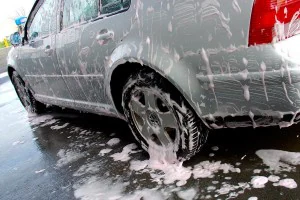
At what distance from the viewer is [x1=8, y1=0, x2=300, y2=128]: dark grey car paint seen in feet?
5.88

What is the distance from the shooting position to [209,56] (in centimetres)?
196

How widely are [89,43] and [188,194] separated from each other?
4.96 ft

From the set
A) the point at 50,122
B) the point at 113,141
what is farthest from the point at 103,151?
the point at 50,122

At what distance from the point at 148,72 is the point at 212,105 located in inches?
22.6

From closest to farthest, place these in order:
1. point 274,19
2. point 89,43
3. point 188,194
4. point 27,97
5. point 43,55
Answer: point 274,19 < point 188,194 < point 89,43 < point 43,55 < point 27,97

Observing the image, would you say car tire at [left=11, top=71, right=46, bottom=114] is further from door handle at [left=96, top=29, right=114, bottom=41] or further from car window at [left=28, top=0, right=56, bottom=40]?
door handle at [left=96, top=29, right=114, bottom=41]

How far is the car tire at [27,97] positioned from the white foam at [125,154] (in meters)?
2.70

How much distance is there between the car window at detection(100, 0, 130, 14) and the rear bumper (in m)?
0.87

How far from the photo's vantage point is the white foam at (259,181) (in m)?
2.14

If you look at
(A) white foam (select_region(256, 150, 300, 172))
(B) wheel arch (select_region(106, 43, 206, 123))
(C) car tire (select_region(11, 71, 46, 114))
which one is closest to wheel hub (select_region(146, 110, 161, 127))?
(B) wheel arch (select_region(106, 43, 206, 123))

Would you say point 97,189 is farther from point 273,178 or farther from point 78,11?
point 78,11

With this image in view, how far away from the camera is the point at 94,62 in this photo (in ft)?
9.44

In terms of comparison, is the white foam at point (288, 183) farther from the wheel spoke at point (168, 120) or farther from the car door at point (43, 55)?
the car door at point (43, 55)

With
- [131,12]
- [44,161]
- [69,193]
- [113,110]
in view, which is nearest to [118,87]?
[113,110]
